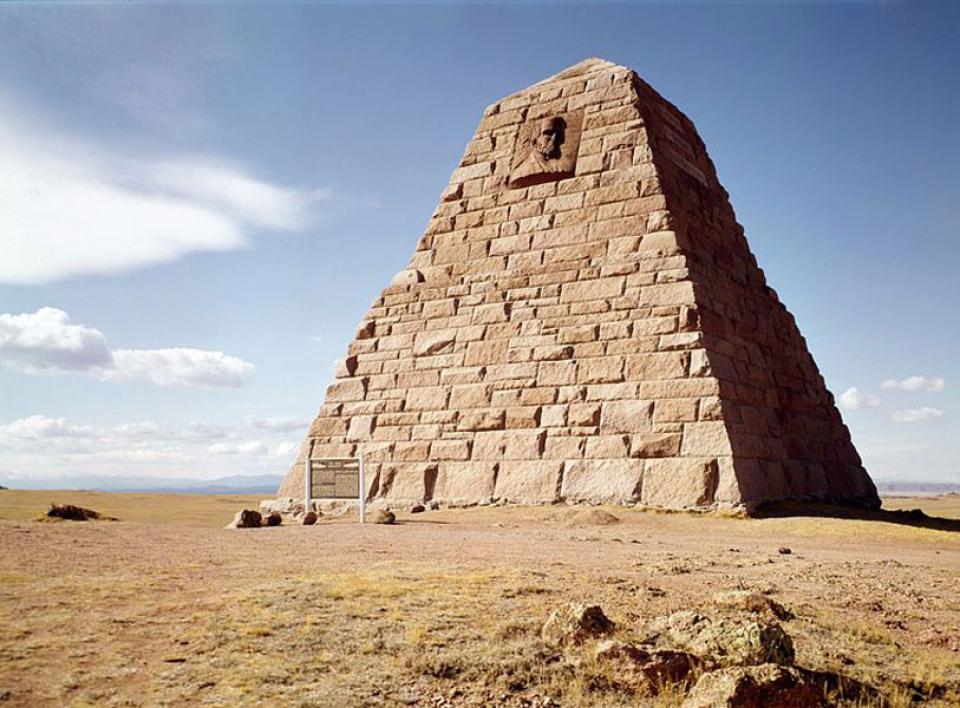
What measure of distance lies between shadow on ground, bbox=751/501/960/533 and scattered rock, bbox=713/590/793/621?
5.85 metres

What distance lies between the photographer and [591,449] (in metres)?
12.3

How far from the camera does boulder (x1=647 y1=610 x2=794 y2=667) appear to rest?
412cm

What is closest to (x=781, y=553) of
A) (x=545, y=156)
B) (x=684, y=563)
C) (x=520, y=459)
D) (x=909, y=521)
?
(x=684, y=563)

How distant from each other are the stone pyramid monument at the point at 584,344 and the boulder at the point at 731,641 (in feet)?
22.2

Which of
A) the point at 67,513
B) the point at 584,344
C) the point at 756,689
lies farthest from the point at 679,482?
the point at 67,513

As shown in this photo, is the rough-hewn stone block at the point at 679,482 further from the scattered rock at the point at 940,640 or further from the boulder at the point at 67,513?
the boulder at the point at 67,513

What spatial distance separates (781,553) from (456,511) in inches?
224

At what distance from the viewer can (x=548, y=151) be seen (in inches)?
592

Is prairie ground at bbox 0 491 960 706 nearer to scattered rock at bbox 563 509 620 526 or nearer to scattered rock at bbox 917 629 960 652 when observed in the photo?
scattered rock at bbox 917 629 960 652

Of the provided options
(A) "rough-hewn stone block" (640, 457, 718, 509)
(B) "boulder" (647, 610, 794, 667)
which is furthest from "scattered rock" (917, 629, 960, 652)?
(A) "rough-hewn stone block" (640, 457, 718, 509)

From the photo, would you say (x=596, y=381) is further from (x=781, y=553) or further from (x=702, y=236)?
(x=781, y=553)

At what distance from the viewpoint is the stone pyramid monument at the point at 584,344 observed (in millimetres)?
12047

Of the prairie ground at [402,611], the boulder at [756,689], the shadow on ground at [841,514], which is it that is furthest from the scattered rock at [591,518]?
the boulder at [756,689]

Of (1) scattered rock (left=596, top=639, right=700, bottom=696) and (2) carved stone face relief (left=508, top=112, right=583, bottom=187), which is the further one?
(2) carved stone face relief (left=508, top=112, right=583, bottom=187)
